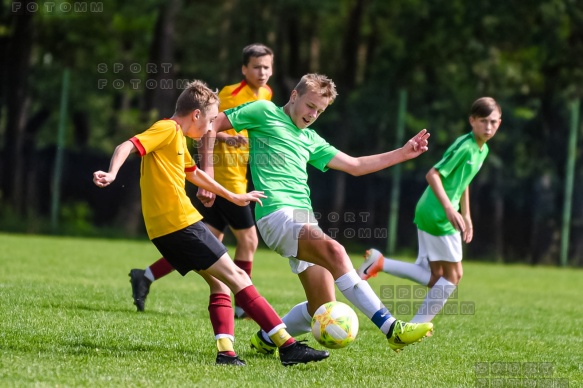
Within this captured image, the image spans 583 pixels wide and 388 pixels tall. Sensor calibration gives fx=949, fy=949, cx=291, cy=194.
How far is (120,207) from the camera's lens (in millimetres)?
20328

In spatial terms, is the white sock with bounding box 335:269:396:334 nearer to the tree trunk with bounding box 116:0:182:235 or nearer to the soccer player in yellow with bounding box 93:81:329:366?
the soccer player in yellow with bounding box 93:81:329:366

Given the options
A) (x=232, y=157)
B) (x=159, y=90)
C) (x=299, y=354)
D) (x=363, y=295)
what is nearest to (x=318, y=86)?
(x=363, y=295)

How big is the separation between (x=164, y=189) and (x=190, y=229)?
29 cm

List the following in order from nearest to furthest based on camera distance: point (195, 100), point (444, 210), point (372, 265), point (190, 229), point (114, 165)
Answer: point (114, 165), point (190, 229), point (195, 100), point (444, 210), point (372, 265)

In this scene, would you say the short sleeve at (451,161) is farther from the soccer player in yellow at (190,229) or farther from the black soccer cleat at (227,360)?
the black soccer cleat at (227,360)

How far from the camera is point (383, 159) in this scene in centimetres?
626

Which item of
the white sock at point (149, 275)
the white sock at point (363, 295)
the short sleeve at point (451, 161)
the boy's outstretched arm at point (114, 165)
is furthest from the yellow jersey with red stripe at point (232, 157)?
the boy's outstretched arm at point (114, 165)

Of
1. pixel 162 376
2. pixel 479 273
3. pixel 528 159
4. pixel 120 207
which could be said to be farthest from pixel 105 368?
pixel 120 207

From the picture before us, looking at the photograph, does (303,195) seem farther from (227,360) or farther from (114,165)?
(114,165)

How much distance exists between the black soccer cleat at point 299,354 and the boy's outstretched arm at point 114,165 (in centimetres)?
144

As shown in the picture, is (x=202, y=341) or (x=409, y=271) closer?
(x=202, y=341)

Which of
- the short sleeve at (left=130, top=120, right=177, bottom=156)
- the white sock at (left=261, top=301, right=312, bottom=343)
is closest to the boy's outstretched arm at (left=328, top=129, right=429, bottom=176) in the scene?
the white sock at (left=261, top=301, right=312, bottom=343)

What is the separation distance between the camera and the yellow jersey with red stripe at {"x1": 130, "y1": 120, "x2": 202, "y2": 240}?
5652 mm

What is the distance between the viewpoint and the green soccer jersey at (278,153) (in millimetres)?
6000
